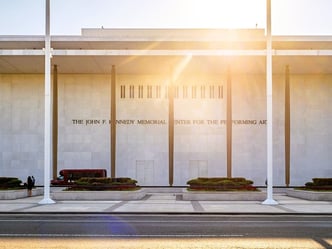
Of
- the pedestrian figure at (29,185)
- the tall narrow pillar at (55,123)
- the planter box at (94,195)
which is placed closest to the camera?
the planter box at (94,195)

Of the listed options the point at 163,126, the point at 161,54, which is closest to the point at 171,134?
the point at 163,126

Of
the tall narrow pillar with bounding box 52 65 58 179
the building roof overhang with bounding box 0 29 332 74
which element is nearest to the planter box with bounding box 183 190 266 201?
the building roof overhang with bounding box 0 29 332 74

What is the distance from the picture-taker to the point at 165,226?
15320 mm

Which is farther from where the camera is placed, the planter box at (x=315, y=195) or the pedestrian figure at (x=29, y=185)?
the pedestrian figure at (x=29, y=185)

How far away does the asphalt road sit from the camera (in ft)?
44.4

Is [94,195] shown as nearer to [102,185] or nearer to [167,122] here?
[102,185]

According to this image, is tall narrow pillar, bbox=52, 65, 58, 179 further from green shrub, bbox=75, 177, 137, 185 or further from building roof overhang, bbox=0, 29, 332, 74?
green shrub, bbox=75, 177, 137, 185

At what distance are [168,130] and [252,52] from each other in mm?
10267

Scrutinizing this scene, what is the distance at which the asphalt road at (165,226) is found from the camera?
13.5 metres

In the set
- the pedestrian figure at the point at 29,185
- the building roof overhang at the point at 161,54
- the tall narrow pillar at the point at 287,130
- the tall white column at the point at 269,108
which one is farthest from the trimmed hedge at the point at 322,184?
the pedestrian figure at the point at 29,185

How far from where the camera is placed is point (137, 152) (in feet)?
126

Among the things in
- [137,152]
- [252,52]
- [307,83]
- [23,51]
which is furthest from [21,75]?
[307,83]

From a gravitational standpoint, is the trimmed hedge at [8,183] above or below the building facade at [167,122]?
below

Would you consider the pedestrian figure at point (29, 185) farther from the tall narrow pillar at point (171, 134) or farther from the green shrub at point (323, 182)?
the green shrub at point (323, 182)
